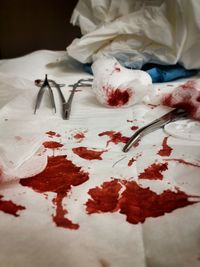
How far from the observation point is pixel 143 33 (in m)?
0.97

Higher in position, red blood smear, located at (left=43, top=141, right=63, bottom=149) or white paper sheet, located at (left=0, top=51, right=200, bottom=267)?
white paper sheet, located at (left=0, top=51, right=200, bottom=267)

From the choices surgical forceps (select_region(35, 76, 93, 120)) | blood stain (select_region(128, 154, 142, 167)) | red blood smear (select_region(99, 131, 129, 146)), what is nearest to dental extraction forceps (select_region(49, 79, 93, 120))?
surgical forceps (select_region(35, 76, 93, 120))

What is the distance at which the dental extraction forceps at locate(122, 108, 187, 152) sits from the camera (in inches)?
19.6

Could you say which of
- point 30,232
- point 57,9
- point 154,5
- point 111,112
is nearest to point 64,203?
point 30,232

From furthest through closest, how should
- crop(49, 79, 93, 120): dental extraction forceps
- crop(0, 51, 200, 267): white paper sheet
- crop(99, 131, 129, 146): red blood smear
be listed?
1. crop(49, 79, 93, 120): dental extraction forceps
2. crop(99, 131, 129, 146): red blood smear
3. crop(0, 51, 200, 267): white paper sheet

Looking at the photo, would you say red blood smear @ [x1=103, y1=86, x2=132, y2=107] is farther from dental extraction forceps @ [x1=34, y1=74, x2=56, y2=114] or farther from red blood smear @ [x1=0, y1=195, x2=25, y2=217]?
red blood smear @ [x1=0, y1=195, x2=25, y2=217]

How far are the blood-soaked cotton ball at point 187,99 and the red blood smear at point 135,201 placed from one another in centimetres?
27

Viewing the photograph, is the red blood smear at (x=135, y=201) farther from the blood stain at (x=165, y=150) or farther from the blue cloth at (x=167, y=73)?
the blue cloth at (x=167, y=73)

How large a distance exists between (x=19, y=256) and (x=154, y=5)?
3.07 ft

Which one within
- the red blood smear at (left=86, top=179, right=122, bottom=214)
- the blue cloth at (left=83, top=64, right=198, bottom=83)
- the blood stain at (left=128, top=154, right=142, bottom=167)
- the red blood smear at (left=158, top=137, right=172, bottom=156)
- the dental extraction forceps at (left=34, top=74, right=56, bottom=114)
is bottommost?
the blue cloth at (left=83, top=64, right=198, bottom=83)

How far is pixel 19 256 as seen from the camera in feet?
0.94

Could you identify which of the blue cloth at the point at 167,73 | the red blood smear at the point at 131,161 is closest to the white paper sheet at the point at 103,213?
the red blood smear at the point at 131,161

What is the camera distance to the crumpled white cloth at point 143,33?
928 mm

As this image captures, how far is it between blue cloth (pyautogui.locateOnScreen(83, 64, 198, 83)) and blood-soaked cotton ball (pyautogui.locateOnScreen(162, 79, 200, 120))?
0.28 metres
